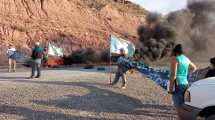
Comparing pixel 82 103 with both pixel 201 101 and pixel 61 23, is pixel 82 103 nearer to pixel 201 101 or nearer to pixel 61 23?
pixel 201 101

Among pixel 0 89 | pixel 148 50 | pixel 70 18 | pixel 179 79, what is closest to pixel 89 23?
pixel 70 18

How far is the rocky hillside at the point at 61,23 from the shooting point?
207 ft

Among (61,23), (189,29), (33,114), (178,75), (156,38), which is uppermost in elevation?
(61,23)

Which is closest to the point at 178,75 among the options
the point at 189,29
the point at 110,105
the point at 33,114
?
the point at 33,114

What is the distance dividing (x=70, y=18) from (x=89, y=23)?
4180mm

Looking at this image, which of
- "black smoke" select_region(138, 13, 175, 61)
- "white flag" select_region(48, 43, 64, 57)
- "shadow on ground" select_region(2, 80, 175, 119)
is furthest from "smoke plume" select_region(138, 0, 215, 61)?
"shadow on ground" select_region(2, 80, 175, 119)

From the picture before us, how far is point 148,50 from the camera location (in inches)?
2111

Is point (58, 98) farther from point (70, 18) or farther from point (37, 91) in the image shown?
point (70, 18)

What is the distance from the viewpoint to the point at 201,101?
31.9ft

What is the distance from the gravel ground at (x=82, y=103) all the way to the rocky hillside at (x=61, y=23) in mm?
39853

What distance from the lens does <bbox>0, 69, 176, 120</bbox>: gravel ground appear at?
1327cm

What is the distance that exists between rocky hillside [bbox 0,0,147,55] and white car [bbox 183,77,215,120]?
158 feet

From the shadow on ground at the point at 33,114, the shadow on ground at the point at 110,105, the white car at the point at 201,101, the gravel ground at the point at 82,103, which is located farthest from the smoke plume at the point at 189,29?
the white car at the point at 201,101

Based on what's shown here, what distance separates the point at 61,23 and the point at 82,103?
5593cm
